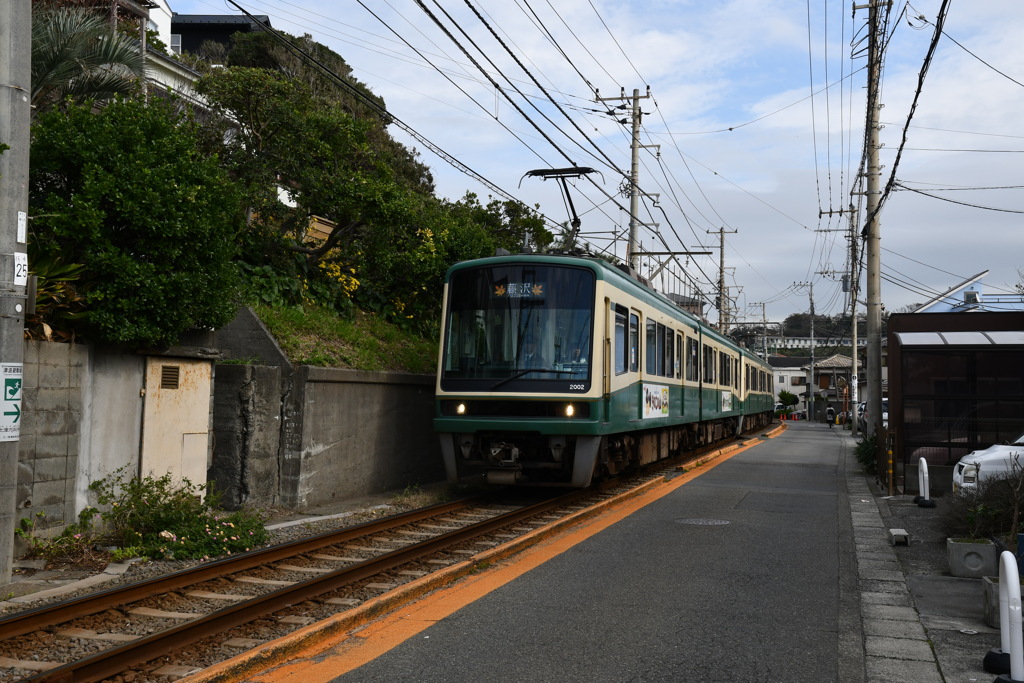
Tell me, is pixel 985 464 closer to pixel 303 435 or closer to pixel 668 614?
pixel 668 614

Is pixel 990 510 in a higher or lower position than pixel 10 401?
lower

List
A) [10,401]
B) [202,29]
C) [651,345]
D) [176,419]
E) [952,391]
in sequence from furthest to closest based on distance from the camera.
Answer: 1. [202,29]
2. [651,345]
3. [952,391]
4. [176,419]
5. [10,401]

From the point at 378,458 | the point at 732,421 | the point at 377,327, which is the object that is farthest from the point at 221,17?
the point at 378,458

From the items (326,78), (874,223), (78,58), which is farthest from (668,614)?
(326,78)

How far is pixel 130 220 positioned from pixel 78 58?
4351mm

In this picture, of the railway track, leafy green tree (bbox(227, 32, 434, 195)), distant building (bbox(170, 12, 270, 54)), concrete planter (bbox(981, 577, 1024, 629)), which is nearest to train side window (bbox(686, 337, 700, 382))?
the railway track

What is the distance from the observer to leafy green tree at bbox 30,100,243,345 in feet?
26.6

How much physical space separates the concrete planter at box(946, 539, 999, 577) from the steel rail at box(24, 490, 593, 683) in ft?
14.1

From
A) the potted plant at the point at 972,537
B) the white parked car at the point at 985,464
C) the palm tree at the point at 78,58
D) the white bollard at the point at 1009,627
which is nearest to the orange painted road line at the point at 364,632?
the white bollard at the point at 1009,627

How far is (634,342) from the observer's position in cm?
1323

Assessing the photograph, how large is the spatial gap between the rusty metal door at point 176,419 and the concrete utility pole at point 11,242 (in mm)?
2010

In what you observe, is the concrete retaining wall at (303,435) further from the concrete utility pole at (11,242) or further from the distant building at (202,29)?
the distant building at (202,29)

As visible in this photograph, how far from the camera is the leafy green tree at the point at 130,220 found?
8.10 meters

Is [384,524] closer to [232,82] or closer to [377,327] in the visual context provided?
[377,327]
